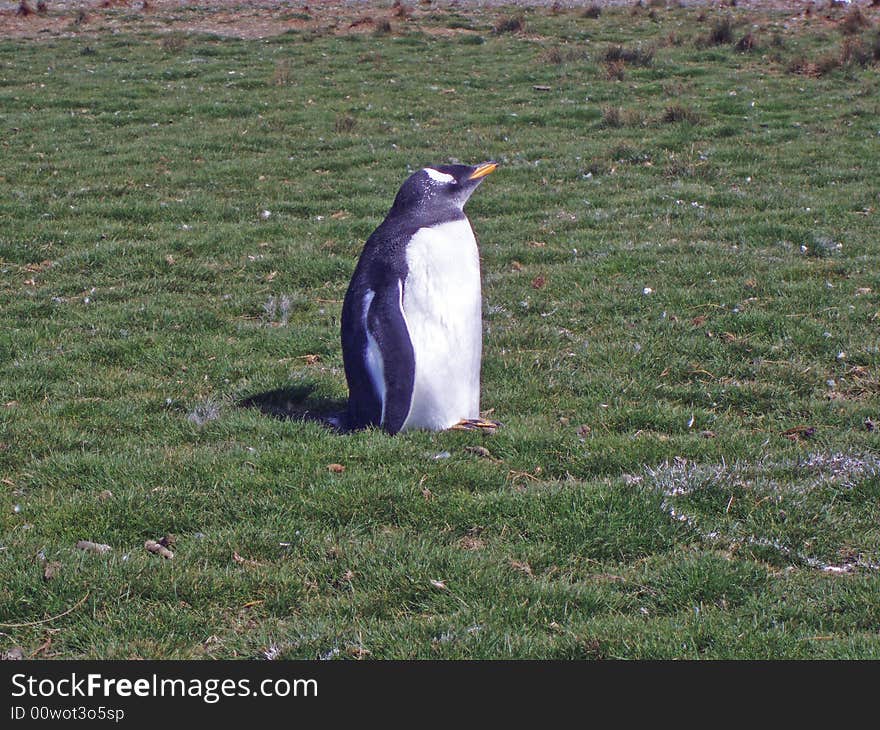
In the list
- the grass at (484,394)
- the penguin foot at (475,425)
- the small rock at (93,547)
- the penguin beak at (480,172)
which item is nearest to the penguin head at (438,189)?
the penguin beak at (480,172)

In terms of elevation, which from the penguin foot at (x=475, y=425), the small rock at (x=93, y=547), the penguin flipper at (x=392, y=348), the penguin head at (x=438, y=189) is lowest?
the small rock at (x=93, y=547)

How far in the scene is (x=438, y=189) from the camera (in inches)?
294

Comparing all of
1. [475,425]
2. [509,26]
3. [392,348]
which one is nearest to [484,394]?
[475,425]

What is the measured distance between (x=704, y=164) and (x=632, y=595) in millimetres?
12711

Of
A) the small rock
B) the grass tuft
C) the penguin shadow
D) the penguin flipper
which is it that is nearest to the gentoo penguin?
the penguin flipper

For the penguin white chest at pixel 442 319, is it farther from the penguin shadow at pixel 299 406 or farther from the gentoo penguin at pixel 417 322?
the penguin shadow at pixel 299 406

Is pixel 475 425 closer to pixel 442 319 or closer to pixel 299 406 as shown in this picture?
pixel 442 319

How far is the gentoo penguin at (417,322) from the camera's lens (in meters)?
6.99

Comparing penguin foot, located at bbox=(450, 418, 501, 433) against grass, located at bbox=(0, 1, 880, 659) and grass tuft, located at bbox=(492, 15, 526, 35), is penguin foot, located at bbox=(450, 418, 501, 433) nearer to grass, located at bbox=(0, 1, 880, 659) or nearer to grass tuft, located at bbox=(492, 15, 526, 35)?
grass, located at bbox=(0, 1, 880, 659)

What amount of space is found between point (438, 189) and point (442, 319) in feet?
3.49

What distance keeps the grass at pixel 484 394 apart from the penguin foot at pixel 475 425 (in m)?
0.13

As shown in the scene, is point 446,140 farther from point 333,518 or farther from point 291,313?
point 333,518

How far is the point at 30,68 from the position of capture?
83.9 ft

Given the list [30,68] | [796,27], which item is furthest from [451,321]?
[796,27]
